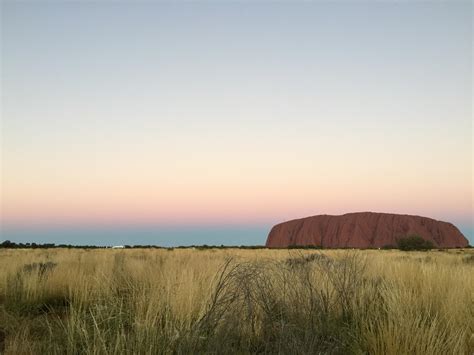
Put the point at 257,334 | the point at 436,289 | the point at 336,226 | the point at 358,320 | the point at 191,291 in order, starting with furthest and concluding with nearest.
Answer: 1. the point at 336,226
2. the point at 436,289
3. the point at 191,291
4. the point at 358,320
5. the point at 257,334

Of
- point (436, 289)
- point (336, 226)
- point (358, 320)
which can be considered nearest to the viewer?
point (358, 320)

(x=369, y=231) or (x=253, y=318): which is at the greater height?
(x=369, y=231)

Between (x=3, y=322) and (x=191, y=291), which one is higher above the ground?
(x=191, y=291)

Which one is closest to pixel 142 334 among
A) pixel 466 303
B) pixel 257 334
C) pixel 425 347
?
pixel 257 334

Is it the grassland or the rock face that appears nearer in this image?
the grassland

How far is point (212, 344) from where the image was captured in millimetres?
3068

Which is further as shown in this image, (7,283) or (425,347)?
(7,283)

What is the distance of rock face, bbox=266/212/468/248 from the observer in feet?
357

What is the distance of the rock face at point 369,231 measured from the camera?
108750 millimetres

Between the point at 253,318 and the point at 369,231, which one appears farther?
the point at 369,231

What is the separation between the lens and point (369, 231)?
111812 millimetres

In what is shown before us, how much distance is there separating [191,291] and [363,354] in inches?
86.4

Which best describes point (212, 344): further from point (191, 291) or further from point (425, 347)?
point (191, 291)

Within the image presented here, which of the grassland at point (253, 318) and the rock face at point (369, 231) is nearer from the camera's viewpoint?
the grassland at point (253, 318)
